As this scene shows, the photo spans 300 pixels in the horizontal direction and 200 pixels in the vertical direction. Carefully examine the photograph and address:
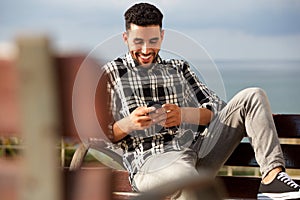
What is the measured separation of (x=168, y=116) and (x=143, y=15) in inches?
18.5

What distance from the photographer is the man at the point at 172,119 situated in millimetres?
2889

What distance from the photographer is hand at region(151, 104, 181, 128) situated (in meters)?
2.91

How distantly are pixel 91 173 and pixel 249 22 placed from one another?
6161 mm

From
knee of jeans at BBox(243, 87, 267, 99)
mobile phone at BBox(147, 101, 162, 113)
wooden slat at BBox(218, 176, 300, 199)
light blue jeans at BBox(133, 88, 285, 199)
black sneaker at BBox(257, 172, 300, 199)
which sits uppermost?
knee of jeans at BBox(243, 87, 267, 99)

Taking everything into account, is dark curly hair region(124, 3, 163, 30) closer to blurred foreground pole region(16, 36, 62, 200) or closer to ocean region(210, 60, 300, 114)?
ocean region(210, 60, 300, 114)

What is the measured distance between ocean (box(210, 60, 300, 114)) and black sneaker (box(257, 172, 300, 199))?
1832 millimetres

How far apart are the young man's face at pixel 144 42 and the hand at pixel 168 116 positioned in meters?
0.25

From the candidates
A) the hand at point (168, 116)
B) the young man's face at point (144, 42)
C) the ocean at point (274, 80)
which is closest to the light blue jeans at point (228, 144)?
the hand at point (168, 116)

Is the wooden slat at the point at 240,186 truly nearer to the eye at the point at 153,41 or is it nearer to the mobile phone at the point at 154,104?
the mobile phone at the point at 154,104

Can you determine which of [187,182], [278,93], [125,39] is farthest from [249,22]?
[187,182]

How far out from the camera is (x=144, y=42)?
313cm

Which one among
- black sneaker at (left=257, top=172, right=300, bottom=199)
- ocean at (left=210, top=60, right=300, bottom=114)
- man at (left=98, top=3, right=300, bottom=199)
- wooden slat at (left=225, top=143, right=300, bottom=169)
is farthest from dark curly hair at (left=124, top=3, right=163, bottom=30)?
ocean at (left=210, top=60, right=300, bottom=114)

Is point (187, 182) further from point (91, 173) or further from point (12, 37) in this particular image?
point (12, 37)

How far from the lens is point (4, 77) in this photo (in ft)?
3.93
